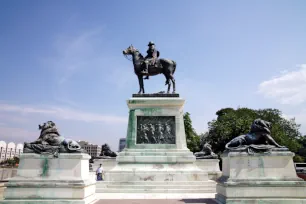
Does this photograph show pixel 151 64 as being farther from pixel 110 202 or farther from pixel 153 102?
pixel 110 202

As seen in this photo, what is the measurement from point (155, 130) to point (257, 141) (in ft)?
23.5

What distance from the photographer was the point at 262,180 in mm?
8648

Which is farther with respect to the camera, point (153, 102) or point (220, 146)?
point (220, 146)

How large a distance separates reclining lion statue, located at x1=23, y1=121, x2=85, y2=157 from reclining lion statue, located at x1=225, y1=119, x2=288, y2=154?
19.9ft

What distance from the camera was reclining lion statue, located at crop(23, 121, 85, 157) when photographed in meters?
9.36

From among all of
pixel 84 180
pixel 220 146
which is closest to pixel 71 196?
pixel 84 180

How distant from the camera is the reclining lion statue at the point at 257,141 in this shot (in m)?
9.04

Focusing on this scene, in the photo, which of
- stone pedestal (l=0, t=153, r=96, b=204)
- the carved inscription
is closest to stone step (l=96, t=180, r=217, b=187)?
the carved inscription

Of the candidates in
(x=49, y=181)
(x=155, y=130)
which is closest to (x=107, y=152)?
(x=155, y=130)

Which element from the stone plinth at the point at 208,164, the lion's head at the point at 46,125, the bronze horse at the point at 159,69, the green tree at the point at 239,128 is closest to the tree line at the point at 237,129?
the green tree at the point at 239,128

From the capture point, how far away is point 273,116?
48.3 meters

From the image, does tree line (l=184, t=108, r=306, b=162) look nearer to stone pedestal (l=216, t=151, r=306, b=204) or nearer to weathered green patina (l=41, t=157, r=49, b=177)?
stone pedestal (l=216, t=151, r=306, b=204)

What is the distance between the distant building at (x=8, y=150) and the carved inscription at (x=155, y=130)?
7172 centimetres

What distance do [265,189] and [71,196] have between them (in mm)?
6919
